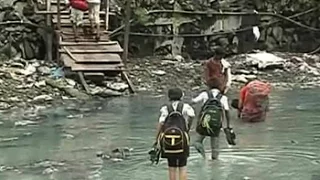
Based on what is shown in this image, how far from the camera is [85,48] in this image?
1955 centimetres

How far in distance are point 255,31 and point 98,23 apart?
6.34 m

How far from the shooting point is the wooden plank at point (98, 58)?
1885 cm

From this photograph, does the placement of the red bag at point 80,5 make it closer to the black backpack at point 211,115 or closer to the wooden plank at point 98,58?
the wooden plank at point 98,58

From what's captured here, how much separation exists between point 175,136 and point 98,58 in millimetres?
10744

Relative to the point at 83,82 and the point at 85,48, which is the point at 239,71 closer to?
the point at 85,48

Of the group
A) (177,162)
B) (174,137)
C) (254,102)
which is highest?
(174,137)

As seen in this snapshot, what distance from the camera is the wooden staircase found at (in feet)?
61.5

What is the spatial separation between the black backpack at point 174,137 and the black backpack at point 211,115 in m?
1.42

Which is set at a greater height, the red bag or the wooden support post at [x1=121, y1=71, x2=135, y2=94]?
the red bag

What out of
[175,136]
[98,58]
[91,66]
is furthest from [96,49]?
[175,136]

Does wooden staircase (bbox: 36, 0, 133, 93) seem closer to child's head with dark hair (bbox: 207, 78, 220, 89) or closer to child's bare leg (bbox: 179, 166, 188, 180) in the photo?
child's head with dark hair (bbox: 207, 78, 220, 89)

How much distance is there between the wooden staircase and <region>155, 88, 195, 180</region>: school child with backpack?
924 cm

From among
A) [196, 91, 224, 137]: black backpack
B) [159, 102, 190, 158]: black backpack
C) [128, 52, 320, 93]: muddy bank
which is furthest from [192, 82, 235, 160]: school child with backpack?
[128, 52, 320, 93]: muddy bank

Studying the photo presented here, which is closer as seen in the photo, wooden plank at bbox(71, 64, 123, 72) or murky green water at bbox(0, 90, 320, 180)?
murky green water at bbox(0, 90, 320, 180)
